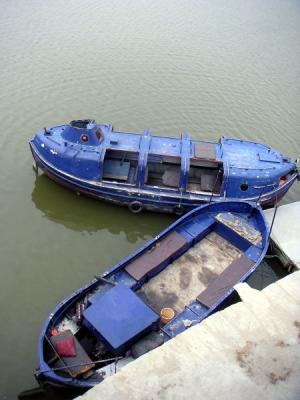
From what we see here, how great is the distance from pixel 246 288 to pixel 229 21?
2700 cm

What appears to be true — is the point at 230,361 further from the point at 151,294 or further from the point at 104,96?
the point at 104,96

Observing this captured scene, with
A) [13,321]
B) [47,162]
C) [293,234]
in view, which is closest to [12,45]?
[47,162]

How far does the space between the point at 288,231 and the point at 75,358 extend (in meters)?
7.96

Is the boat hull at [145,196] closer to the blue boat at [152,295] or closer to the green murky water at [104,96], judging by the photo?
the green murky water at [104,96]

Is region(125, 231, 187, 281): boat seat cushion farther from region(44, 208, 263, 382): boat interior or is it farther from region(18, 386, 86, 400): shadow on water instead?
region(18, 386, 86, 400): shadow on water

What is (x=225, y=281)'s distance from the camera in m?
10.4

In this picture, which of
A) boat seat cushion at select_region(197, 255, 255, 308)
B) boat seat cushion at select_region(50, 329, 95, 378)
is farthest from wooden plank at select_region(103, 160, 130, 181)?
boat seat cushion at select_region(50, 329, 95, 378)

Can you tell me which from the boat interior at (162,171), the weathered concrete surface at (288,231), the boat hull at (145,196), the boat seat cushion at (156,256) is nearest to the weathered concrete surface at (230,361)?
the boat seat cushion at (156,256)

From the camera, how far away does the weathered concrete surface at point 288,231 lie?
477 inches

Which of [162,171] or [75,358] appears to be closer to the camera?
[75,358]

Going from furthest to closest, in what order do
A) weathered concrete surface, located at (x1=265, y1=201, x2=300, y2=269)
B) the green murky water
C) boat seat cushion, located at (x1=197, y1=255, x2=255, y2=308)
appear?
weathered concrete surface, located at (x1=265, y1=201, x2=300, y2=269) < the green murky water < boat seat cushion, located at (x1=197, y1=255, x2=255, y2=308)

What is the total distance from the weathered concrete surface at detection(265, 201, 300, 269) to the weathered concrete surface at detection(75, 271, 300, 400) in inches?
329

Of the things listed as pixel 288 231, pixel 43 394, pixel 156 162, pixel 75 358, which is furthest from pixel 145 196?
pixel 43 394

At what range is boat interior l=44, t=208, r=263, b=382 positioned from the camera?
27.9 feet
